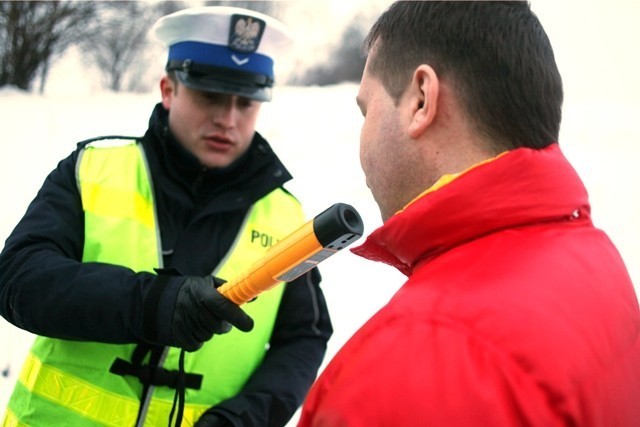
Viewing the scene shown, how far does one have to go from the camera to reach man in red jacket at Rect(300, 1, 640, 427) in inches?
32.2

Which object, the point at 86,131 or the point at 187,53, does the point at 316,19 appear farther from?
the point at 187,53

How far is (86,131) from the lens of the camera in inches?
238

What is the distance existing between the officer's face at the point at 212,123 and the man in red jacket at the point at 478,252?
93cm

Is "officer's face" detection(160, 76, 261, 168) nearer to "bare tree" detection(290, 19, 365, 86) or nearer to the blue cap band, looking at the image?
the blue cap band

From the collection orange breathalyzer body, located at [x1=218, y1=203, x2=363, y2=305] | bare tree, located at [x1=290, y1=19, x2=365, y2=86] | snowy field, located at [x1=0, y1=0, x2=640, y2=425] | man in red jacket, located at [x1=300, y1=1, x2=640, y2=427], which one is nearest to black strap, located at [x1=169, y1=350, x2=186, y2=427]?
orange breathalyzer body, located at [x1=218, y1=203, x2=363, y2=305]

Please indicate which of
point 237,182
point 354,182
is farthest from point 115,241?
point 354,182

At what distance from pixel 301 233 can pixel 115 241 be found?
78 cm

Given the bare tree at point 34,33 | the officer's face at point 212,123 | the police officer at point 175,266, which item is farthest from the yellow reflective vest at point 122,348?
the bare tree at point 34,33

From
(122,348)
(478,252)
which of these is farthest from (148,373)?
(478,252)

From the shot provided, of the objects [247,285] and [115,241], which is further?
[115,241]

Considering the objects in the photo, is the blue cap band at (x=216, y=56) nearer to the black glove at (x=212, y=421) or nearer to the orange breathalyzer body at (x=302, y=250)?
the orange breathalyzer body at (x=302, y=250)

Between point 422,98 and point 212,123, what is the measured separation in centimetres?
119

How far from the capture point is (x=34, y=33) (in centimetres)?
551

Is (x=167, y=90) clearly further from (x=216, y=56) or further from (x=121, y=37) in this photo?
(x=121, y=37)
